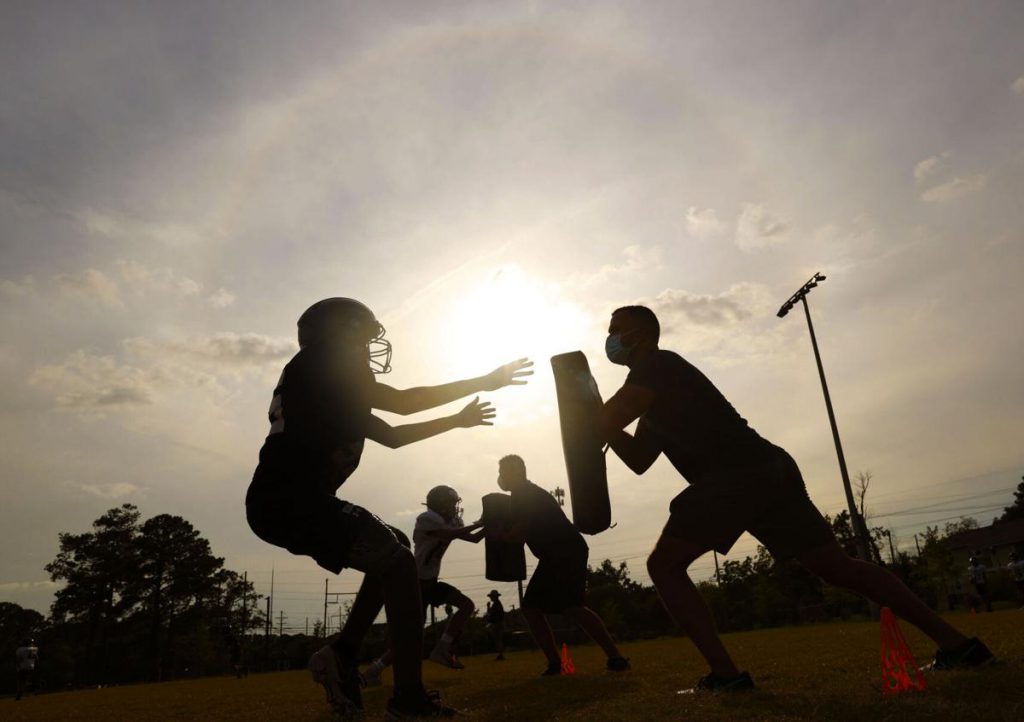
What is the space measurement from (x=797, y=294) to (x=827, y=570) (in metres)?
40.9

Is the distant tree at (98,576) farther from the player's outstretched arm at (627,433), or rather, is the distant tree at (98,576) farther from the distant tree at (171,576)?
the player's outstretched arm at (627,433)

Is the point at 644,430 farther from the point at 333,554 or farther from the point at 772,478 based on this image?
the point at 333,554

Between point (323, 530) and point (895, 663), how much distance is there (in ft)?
10.1

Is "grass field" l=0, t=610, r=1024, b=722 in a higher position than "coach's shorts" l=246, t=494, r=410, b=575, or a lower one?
lower

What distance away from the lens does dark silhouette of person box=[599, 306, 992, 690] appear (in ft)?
12.3

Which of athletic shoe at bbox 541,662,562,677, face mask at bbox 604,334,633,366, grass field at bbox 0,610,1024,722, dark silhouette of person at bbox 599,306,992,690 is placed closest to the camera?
grass field at bbox 0,610,1024,722

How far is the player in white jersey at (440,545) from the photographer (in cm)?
791

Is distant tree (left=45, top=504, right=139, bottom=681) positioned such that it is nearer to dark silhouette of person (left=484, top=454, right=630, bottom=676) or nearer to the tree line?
the tree line

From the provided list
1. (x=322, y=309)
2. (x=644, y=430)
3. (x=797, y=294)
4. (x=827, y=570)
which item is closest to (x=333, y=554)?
(x=322, y=309)

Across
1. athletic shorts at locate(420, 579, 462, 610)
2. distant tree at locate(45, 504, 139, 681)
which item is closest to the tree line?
distant tree at locate(45, 504, 139, 681)

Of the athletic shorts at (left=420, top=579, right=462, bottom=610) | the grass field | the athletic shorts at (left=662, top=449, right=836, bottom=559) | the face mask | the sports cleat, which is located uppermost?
the face mask

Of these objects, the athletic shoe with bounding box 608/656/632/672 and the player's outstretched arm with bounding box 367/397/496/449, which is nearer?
the player's outstretched arm with bounding box 367/397/496/449

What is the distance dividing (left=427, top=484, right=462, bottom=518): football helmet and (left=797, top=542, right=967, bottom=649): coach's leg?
5.07 metres

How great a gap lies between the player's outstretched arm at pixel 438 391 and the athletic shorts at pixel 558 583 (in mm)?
4165
